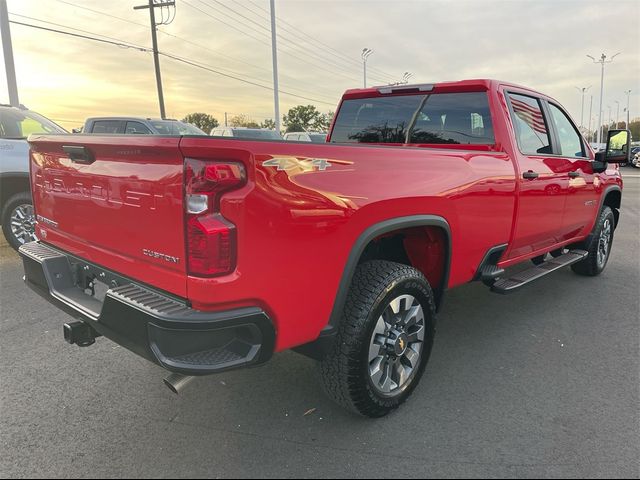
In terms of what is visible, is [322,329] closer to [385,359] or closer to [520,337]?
[385,359]

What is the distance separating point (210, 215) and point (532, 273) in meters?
3.12

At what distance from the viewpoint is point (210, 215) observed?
1.87 m

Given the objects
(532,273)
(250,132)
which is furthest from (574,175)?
(250,132)

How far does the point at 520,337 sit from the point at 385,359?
1.66 m

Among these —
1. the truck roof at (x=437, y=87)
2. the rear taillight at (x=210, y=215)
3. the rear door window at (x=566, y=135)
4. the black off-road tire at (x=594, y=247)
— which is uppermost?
the truck roof at (x=437, y=87)

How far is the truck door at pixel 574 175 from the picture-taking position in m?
4.33

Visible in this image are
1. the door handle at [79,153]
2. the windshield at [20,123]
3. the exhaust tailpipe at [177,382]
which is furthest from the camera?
the windshield at [20,123]

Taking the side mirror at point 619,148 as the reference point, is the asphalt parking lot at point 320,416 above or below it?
below

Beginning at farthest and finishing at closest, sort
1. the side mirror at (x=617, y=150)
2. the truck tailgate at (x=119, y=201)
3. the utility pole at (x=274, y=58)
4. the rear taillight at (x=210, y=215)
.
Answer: the utility pole at (x=274, y=58) → the side mirror at (x=617, y=150) → the truck tailgate at (x=119, y=201) → the rear taillight at (x=210, y=215)

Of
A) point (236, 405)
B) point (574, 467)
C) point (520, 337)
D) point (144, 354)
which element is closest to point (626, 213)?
point (520, 337)

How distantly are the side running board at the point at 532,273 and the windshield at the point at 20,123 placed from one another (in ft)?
19.6

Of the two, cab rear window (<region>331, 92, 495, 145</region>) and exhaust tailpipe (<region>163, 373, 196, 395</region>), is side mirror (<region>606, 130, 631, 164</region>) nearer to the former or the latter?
cab rear window (<region>331, 92, 495, 145</region>)

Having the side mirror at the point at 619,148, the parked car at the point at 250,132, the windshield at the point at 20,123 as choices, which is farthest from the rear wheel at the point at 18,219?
the parked car at the point at 250,132

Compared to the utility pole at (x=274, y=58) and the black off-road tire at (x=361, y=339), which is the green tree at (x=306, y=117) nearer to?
the utility pole at (x=274, y=58)
